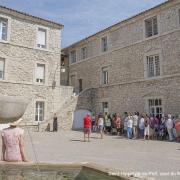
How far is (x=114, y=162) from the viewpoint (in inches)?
332

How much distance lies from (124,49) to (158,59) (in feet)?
11.1

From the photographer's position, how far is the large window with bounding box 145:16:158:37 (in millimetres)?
18734

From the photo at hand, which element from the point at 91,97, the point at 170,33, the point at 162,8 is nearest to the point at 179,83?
the point at 170,33

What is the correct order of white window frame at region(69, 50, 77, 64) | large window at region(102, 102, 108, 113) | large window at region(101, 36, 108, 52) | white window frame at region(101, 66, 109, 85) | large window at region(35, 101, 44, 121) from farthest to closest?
white window frame at region(69, 50, 77, 64) < large window at region(101, 36, 108, 52) < white window frame at region(101, 66, 109, 85) < large window at region(102, 102, 108, 113) < large window at region(35, 101, 44, 121)

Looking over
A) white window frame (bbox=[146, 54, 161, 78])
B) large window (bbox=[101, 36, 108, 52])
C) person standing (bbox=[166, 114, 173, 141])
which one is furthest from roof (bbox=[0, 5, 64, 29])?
person standing (bbox=[166, 114, 173, 141])

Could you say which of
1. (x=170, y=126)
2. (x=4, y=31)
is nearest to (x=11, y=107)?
(x=170, y=126)

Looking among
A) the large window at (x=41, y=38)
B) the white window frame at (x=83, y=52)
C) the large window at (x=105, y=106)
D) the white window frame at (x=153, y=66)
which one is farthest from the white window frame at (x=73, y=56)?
the white window frame at (x=153, y=66)

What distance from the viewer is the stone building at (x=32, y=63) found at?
62.4 feet

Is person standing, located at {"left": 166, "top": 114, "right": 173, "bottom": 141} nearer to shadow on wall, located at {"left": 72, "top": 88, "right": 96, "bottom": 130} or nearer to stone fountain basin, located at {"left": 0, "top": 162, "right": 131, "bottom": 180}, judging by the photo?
shadow on wall, located at {"left": 72, "top": 88, "right": 96, "bottom": 130}

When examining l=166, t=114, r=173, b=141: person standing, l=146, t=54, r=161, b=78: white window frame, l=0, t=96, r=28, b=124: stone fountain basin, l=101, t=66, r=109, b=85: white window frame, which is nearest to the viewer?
l=0, t=96, r=28, b=124: stone fountain basin

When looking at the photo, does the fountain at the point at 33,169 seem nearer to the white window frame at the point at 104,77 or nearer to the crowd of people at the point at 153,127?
the crowd of people at the point at 153,127

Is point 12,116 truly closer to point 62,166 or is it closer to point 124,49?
point 62,166

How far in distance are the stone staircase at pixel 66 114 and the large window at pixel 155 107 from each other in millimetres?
6341

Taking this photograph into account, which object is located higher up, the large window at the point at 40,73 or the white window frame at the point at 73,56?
the white window frame at the point at 73,56
